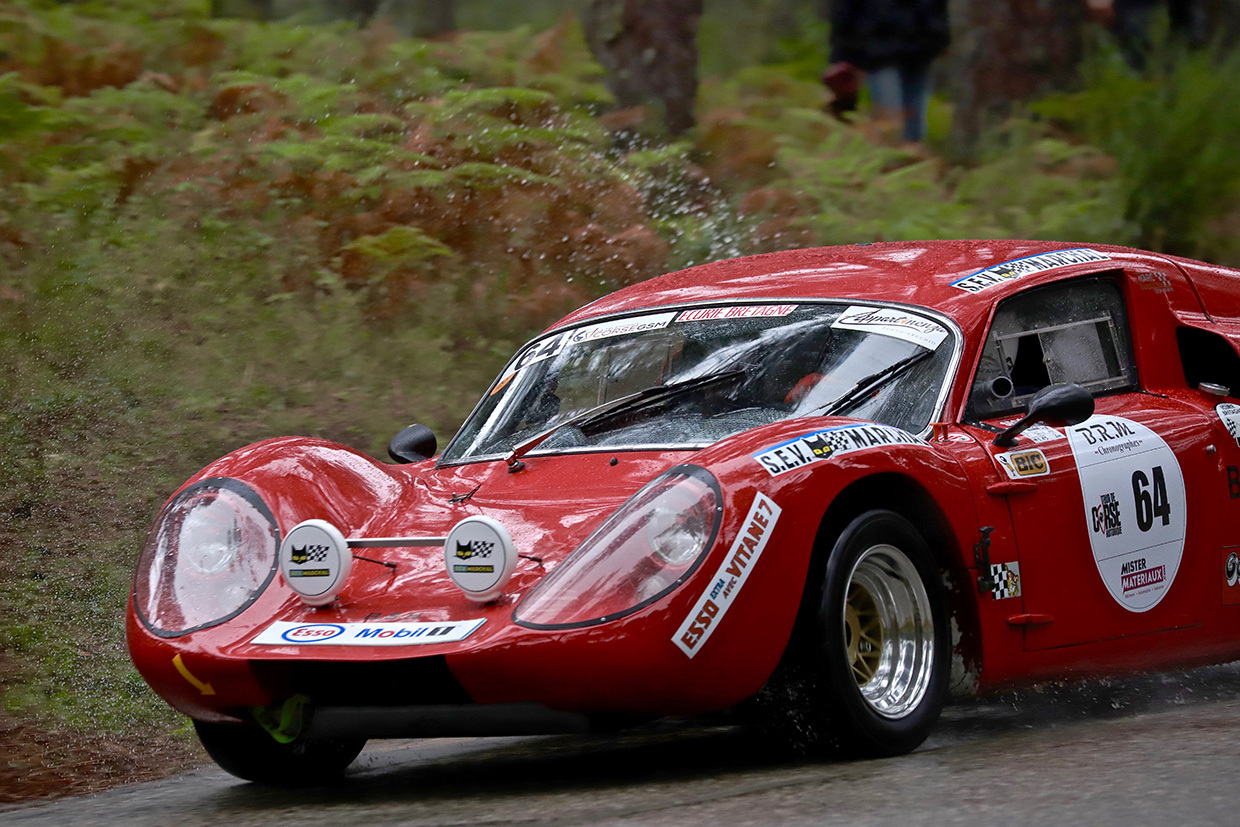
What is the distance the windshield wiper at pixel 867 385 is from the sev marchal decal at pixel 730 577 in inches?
35.2

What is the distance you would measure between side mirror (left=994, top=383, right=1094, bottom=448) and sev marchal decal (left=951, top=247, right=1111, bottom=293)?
0.69 meters

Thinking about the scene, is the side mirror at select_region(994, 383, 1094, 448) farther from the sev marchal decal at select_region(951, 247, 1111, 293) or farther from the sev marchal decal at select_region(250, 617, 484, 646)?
the sev marchal decal at select_region(250, 617, 484, 646)

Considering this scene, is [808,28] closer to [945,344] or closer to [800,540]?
[945,344]

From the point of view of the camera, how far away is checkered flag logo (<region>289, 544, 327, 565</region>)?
4289mm

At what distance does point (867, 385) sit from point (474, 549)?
151cm

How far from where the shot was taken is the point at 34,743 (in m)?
5.25

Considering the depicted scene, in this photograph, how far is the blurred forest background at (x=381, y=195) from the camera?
26.2 ft

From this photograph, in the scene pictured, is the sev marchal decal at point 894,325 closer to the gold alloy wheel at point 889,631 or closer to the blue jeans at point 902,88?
the gold alloy wheel at point 889,631

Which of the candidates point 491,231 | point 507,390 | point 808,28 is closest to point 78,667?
point 507,390

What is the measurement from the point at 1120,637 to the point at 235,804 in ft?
9.38

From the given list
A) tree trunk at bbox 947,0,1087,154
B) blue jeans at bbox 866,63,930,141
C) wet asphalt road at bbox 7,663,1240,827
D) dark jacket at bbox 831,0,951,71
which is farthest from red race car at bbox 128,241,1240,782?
tree trunk at bbox 947,0,1087,154

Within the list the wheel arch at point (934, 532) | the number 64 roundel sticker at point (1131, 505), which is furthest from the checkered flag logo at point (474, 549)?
the number 64 roundel sticker at point (1131, 505)

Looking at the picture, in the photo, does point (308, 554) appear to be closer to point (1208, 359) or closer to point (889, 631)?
point (889, 631)

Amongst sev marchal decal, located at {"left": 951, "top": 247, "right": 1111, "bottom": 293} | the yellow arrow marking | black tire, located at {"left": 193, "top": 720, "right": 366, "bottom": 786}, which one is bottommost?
black tire, located at {"left": 193, "top": 720, "right": 366, "bottom": 786}
